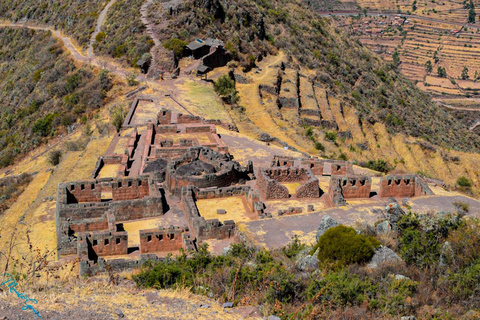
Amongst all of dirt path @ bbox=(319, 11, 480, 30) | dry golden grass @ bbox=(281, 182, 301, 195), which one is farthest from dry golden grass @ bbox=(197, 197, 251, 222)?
dirt path @ bbox=(319, 11, 480, 30)

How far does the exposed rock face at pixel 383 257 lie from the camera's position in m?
17.5

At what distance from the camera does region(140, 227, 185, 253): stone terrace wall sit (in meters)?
23.3

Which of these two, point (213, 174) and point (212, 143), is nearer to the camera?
point (213, 174)

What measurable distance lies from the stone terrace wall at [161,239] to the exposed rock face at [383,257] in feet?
29.9

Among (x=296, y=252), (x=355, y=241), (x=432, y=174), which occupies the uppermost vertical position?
(x=355, y=241)

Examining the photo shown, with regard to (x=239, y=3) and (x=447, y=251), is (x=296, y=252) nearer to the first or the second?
(x=447, y=251)

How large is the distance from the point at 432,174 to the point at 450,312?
35678mm

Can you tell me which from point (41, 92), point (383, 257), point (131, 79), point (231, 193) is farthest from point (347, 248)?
point (41, 92)

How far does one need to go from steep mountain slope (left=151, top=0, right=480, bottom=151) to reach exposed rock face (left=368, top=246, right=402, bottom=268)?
47098mm

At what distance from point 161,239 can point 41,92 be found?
49.0 metres

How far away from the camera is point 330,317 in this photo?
1410cm

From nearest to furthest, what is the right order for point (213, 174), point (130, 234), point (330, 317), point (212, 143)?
point (330, 317) < point (130, 234) < point (213, 174) < point (212, 143)

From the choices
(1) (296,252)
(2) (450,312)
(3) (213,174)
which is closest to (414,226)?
(1) (296,252)

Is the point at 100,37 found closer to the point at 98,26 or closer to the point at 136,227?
the point at 98,26
